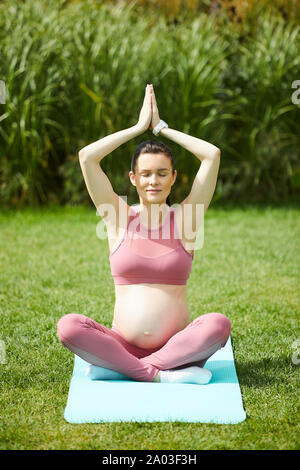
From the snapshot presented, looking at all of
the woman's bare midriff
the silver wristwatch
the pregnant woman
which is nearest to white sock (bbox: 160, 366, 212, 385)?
the pregnant woman

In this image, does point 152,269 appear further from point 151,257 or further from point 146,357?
point 146,357

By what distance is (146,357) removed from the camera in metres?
3.68

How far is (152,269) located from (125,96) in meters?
4.51

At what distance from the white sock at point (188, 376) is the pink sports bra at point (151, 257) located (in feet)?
1.53

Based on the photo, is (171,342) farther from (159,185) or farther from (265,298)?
(265,298)

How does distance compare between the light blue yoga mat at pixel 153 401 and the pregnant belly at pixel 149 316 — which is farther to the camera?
the pregnant belly at pixel 149 316

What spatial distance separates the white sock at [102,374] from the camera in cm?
360

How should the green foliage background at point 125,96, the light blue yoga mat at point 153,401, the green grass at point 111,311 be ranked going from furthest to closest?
the green foliage background at point 125,96, the light blue yoga mat at point 153,401, the green grass at point 111,311

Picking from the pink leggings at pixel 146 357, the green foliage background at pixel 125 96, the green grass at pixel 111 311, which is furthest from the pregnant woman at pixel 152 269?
the green foliage background at pixel 125 96

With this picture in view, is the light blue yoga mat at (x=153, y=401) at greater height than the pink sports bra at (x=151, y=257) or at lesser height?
lesser

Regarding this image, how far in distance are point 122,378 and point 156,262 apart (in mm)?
639

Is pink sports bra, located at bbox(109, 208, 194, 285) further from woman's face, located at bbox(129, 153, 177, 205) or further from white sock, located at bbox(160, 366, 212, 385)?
white sock, located at bbox(160, 366, 212, 385)

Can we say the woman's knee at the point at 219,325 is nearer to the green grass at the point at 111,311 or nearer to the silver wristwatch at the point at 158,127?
the green grass at the point at 111,311

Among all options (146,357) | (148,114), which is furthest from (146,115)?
(146,357)
